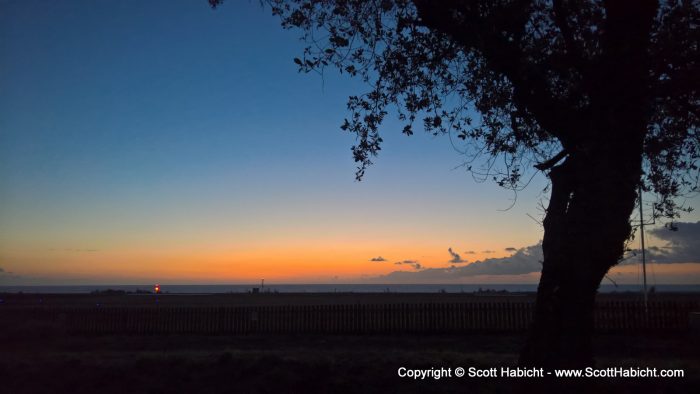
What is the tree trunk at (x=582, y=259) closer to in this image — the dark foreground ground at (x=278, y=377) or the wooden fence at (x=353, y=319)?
the dark foreground ground at (x=278, y=377)

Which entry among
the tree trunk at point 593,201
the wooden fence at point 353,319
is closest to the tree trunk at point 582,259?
the tree trunk at point 593,201

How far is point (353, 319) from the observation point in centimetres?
2328

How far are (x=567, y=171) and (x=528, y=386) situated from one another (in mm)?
3040

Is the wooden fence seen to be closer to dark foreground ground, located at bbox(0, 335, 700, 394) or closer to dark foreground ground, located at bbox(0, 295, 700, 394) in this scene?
dark foreground ground, located at bbox(0, 295, 700, 394)

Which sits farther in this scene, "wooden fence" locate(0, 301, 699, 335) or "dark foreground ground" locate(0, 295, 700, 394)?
"wooden fence" locate(0, 301, 699, 335)

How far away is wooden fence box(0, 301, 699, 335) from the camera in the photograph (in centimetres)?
2155

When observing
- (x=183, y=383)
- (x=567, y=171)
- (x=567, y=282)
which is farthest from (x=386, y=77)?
(x=183, y=383)

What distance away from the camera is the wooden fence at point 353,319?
21547mm

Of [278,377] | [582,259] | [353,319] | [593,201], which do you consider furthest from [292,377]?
[353,319]

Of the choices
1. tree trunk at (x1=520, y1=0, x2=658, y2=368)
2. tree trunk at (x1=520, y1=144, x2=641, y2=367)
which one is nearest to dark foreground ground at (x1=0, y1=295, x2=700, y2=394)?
tree trunk at (x1=520, y1=144, x2=641, y2=367)

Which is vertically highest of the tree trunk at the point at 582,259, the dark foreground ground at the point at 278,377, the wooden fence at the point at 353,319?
the tree trunk at the point at 582,259

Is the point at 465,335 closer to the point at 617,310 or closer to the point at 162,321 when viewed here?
the point at 617,310

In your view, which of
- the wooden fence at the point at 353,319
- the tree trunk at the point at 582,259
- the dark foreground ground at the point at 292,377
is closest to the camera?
the tree trunk at the point at 582,259

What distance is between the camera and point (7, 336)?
1994 centimetres
